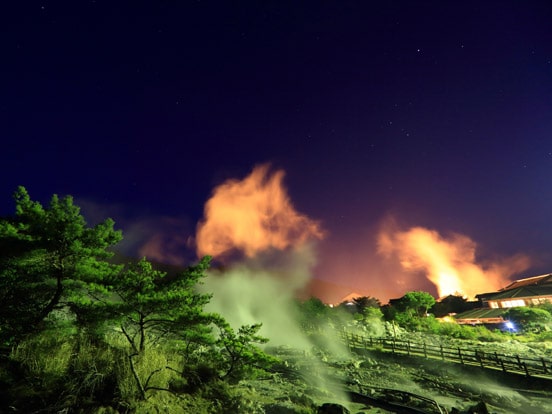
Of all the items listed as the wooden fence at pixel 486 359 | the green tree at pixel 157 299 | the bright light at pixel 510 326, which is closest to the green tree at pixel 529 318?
the bright light at pixel 510 326

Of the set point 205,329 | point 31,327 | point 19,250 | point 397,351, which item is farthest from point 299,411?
point 397,351

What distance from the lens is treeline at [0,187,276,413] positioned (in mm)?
9461

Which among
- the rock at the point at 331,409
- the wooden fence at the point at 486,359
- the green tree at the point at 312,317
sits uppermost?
the green tree at the point at 312,317

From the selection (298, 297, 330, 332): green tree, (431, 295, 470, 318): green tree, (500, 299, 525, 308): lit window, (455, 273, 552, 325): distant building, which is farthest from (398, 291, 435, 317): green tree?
(298, 297, 330, 332): green tree

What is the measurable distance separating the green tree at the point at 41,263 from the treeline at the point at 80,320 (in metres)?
0.04

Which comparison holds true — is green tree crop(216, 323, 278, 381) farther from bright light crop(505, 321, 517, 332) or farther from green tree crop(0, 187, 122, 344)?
bright light crop(505, 321, 517, 332)

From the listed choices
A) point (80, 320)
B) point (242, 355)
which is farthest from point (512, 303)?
point (80, 320)

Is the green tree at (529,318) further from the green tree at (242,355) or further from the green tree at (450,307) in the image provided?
the green tree at (242,355)

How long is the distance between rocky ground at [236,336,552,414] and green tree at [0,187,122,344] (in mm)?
9344

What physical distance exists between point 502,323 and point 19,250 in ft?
189

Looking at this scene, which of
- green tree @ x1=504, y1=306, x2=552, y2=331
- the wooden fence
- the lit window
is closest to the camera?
the wooden fence

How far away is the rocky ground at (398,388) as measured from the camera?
14.7 metres

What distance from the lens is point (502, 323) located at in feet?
141

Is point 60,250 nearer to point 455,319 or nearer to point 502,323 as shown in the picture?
point 502,323
